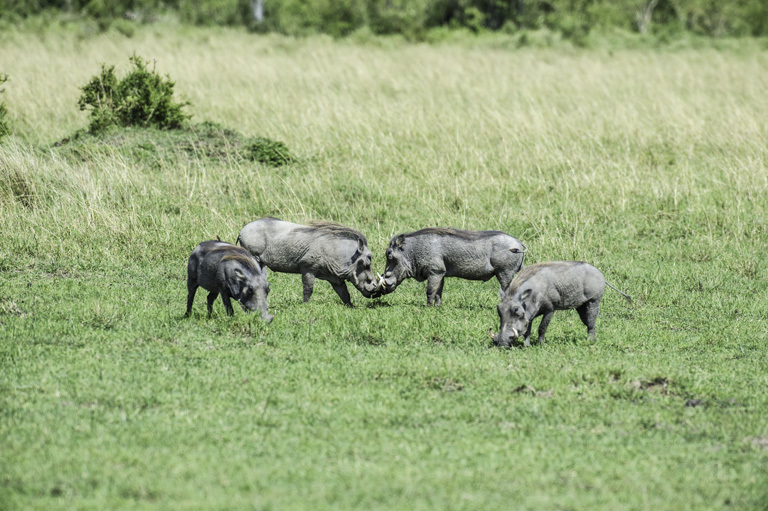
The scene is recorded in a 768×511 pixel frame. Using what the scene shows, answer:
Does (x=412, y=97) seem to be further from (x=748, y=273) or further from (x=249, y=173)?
(x=748, y=273)

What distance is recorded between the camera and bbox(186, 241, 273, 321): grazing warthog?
6.80 m

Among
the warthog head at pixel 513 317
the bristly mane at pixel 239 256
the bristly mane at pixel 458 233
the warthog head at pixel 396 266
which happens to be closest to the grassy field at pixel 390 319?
the warthog head at pixel 513 317

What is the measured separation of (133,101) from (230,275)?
7.89 meters

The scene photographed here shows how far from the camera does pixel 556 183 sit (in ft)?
39.3

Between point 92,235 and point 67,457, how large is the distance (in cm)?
546

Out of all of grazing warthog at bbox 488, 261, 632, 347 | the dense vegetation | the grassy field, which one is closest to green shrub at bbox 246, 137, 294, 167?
the grassy field

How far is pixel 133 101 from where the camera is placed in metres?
13.8

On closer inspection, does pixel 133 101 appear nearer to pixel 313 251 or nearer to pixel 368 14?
pixel 313 251

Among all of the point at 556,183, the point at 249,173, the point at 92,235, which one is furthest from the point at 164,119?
the point at 556,183

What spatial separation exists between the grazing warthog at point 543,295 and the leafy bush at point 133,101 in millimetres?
8429

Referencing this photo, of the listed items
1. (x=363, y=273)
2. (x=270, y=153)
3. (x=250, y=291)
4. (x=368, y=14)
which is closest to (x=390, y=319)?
(x=363, y=273)

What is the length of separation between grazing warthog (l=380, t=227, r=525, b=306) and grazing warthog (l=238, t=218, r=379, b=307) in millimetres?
246

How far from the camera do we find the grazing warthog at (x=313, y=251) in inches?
311

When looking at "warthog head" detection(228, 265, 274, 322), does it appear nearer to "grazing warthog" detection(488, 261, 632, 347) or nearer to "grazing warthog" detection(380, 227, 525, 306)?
"grazing warthog" detection(380, 227, 525, 306)
